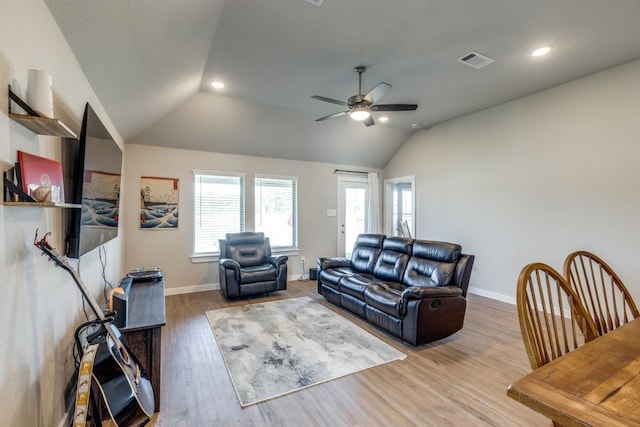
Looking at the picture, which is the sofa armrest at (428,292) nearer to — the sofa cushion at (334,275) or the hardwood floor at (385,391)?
the hardwood floor at (385,391)

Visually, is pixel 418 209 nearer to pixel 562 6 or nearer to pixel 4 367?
pixel 562 6

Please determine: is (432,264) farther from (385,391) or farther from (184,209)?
(184,209)

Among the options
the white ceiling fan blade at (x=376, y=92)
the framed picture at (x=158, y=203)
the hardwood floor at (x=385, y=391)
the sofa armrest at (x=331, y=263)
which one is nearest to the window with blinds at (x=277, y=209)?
the framed picture at (x=158, y=203)

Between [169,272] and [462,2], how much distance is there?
512 cm

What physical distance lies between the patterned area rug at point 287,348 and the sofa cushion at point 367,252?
909 millimetres

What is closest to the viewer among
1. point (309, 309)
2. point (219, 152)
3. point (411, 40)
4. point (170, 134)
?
point (411, 40)

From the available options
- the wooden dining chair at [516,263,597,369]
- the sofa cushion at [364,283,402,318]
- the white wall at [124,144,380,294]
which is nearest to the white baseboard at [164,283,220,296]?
the white wall at [124,144,380,294]

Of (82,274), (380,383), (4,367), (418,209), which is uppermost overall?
(418,209)

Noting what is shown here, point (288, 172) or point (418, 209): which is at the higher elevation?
point (288, 172)

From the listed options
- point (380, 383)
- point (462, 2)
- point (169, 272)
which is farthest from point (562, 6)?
point (169, 272)

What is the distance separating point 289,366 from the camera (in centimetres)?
255

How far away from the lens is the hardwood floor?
1912mm

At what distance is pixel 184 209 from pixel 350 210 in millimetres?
3458

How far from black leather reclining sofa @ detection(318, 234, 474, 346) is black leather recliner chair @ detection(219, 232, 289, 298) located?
728 millimetres
